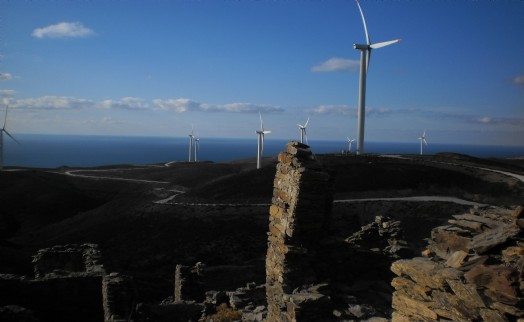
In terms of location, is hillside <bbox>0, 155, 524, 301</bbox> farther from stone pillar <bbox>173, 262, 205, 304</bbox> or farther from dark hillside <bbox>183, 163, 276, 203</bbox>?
stone pillar <bbox>173, 262, 205, 304</bbox>

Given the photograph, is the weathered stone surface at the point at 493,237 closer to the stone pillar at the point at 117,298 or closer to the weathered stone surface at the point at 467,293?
the weathered stone surface at the point at 467,293

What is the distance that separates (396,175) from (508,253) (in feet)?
172

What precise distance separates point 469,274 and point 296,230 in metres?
7.21

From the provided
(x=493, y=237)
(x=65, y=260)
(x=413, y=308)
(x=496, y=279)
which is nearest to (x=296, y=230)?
(x=413, y=308)

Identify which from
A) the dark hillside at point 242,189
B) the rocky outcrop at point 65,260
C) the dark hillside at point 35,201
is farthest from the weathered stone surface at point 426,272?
the dark hillside at point 35,201

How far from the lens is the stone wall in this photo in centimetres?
557

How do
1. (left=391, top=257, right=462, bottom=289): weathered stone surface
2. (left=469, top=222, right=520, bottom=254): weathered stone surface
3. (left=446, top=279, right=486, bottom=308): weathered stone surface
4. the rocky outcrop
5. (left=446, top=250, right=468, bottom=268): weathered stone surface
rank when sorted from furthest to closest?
the rocky outcrop
(left=446, top=250, right=468, bottom=268): weathered stone surface
(left=391, top=257, right=462, bottom=289): weathered stone surface
(left=469, top=222, right=520, bottom=254): weathered stone surface
(left=446, top=279, right=486, bottom=308): weathered stone surface

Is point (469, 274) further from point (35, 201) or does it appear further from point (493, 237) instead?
point (35, 201)

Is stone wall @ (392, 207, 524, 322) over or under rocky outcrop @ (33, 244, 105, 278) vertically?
over

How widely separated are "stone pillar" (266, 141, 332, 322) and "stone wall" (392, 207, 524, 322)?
212 inches

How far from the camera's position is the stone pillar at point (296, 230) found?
41.8ft

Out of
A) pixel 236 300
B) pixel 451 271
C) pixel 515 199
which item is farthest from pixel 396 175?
pixel 451 271

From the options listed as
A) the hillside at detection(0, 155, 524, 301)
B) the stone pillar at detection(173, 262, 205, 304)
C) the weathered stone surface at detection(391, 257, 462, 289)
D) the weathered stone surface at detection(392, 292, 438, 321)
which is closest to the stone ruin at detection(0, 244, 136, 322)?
the stone pillar at detection(173, 262, 205, 304)

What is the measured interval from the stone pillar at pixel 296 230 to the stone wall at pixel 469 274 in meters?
5.38
